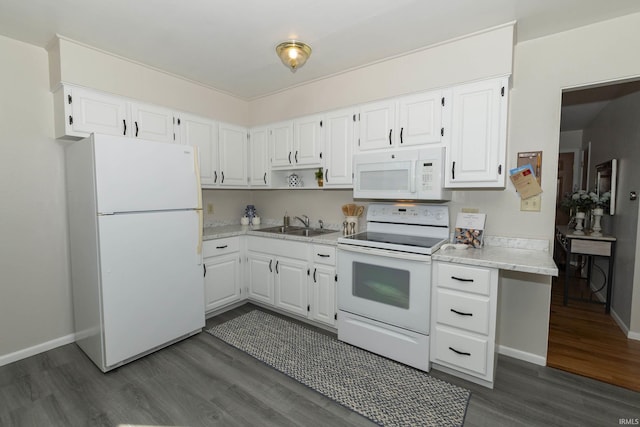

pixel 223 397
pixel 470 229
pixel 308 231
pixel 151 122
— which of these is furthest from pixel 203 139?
pixel 470 229

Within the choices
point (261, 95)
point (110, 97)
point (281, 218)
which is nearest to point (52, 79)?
point (110, 97)

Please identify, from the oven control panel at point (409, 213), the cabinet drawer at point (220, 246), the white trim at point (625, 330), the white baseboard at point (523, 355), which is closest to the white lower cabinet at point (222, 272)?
the cabinet drawer at point (220, 246)

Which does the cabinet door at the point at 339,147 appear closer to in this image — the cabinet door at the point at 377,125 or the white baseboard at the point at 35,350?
the cabinet door at the point at 377,125

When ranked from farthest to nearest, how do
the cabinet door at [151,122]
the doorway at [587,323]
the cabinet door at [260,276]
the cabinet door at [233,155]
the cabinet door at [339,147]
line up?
1. the cabinet door at [233,155]
2. the cabinet door at [260,276]
3. the cabinet door at [339,147]
4. the cabinet door at [151,122]
5. the doorway at [587,323]

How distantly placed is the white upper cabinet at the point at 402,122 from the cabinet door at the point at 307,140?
0.50 meters

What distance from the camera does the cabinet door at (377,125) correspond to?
2664 mm

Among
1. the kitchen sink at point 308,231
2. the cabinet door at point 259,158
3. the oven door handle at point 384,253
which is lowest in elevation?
the oven door handle at point 384,253

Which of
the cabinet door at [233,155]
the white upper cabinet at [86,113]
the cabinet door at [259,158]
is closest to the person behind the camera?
the white upper cabinet at [86,113]

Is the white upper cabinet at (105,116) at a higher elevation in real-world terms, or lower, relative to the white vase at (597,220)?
higher

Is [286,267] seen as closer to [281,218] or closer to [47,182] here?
[281,218]

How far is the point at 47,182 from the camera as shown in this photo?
8.43ft

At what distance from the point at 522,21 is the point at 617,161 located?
2476 millimetres

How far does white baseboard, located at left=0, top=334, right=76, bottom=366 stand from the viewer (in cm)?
240

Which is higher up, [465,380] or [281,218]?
[281,218]
